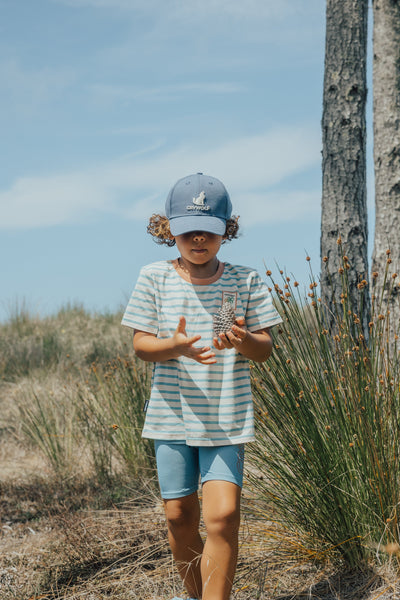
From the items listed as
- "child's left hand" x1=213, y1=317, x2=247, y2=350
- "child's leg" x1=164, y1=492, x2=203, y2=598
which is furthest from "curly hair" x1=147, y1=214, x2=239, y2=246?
"child's leg" x1=164, y1=492, x2=203, y2=598

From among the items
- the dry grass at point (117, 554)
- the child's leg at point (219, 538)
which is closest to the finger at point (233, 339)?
the child's leg at point (219, 538)

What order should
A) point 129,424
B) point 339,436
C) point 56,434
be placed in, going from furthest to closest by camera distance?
point 56,434
point 129,424
point 339,436

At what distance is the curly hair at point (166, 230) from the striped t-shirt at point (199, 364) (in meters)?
0.19

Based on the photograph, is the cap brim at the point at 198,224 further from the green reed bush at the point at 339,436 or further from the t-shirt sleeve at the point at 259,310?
the green reed bush at the point at 339,436

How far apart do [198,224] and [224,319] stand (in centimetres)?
39

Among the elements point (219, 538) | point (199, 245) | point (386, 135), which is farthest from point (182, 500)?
point (386, 135)

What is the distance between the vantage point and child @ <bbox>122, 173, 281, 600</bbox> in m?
2.44

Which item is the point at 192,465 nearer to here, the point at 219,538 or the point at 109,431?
the point at 219,538

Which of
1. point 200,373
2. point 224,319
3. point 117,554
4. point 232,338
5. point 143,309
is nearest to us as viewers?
point 232,338

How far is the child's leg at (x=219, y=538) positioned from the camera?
2414mm

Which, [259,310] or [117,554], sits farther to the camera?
[117,554]

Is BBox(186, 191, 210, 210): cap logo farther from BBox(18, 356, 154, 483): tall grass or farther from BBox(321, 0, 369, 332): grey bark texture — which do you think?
BBox(321, 0, 369, 332): grey bark texture

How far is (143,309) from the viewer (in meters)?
2.62

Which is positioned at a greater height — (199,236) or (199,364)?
(199,236)
